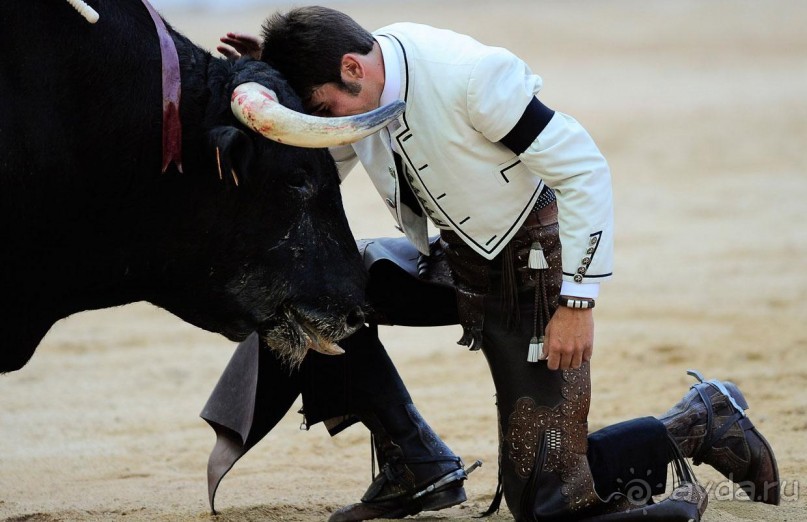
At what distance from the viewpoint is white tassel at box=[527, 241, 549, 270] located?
12.3 ft

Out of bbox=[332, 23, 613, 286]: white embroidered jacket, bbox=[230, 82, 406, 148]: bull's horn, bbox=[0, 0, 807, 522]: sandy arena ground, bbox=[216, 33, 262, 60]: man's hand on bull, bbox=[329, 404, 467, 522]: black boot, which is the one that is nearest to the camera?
bbox=[230, 82, 406, 148]: bull's horn

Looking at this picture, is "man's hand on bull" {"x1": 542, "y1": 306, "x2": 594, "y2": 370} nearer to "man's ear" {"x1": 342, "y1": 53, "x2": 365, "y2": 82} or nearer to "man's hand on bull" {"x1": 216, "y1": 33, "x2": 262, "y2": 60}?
"man's ear" {"x1": 342, "y1": 53, "x2": 365, "y2": 82}

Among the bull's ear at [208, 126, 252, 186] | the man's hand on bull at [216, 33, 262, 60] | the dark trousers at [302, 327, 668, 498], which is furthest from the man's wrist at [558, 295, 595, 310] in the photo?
the man's hand on bull at [216, 33, 262, 60]

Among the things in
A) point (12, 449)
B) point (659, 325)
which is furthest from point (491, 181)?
point (659, 325)

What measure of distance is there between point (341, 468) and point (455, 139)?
1.91m

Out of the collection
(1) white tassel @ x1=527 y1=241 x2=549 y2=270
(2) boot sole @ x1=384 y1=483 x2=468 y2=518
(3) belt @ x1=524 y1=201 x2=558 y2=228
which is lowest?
(2) boot sole @ x1=384 y1=483 x2=468 y2=518

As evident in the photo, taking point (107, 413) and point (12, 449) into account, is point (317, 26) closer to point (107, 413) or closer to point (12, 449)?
point (12, 449)

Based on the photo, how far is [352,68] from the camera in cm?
356

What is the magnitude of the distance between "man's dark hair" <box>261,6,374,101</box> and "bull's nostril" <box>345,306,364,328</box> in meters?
0.66

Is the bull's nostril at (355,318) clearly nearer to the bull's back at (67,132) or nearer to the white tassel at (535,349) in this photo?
the white tassel at (535,349)

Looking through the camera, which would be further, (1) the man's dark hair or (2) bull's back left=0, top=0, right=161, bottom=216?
(1) the man's dark hair

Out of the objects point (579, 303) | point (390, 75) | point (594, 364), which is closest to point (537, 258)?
point (579, 303)

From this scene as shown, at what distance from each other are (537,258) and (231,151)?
96 centimetres

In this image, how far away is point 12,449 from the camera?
550 centimetres
